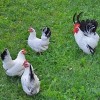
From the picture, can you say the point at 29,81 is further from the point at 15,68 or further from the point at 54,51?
the point at 54,51

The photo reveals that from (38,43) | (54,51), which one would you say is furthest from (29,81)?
(54,51)

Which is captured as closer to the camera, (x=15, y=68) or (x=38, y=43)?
(x=15, y=68)

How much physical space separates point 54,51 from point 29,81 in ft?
4.65

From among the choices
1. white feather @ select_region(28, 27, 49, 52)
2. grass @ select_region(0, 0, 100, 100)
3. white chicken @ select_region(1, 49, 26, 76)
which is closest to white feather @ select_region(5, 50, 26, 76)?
white chicken @ select_region(1, 49, 26, 76)

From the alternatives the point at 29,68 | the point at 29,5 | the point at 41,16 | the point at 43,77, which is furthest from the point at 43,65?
the point at 29,5

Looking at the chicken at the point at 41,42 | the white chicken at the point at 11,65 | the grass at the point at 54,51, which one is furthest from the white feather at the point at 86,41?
the white chicken at the point at 11,65

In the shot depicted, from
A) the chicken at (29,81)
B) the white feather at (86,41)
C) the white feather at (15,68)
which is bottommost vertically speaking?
the white feather at (15,68)

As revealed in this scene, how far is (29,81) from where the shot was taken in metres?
5.29

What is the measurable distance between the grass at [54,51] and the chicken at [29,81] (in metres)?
0.18

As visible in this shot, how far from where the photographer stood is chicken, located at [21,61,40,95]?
5.29 metres

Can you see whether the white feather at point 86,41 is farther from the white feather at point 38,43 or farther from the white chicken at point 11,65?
the white chicken at point 11,65

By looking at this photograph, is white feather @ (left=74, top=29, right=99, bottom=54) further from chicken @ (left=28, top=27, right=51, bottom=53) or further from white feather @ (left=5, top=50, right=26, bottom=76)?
white feather @ (left=5, top=50, right=26, bottom=76)

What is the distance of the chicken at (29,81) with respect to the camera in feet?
17.3

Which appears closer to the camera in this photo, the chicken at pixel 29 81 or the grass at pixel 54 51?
the chicken at pixel 29 81
